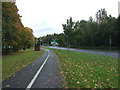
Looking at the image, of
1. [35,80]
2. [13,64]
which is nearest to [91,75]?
[35,80]

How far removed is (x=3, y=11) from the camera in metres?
22.3

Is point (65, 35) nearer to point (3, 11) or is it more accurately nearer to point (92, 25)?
point (3, 11)

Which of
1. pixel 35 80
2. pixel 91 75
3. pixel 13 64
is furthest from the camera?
pixel 13 64

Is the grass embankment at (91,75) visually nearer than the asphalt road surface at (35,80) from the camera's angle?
Yes

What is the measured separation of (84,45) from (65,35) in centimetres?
4237

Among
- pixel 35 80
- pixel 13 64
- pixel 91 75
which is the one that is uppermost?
pixel 91 75

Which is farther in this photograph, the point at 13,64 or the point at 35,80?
the point at 13,64

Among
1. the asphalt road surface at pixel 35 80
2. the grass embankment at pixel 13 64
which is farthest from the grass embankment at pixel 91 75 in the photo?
the grass embankment at pixel 13 64

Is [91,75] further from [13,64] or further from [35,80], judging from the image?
[13,64]

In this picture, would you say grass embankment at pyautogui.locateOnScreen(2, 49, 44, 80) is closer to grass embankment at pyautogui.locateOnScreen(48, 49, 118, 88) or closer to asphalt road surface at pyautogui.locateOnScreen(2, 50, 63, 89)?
asphalt road surface at pyautogui.locateOnScreen(2, 50, 63, 89)

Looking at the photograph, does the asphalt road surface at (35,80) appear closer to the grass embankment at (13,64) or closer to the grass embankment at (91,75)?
the grass embankment at (91,75)

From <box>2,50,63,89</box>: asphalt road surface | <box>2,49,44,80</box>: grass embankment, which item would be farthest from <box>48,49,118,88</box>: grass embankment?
<box>2,49,44,80</box>: grass embankment

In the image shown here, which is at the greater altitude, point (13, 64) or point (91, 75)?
point (91, 75)

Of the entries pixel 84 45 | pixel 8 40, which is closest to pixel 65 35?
pixel 8 40
